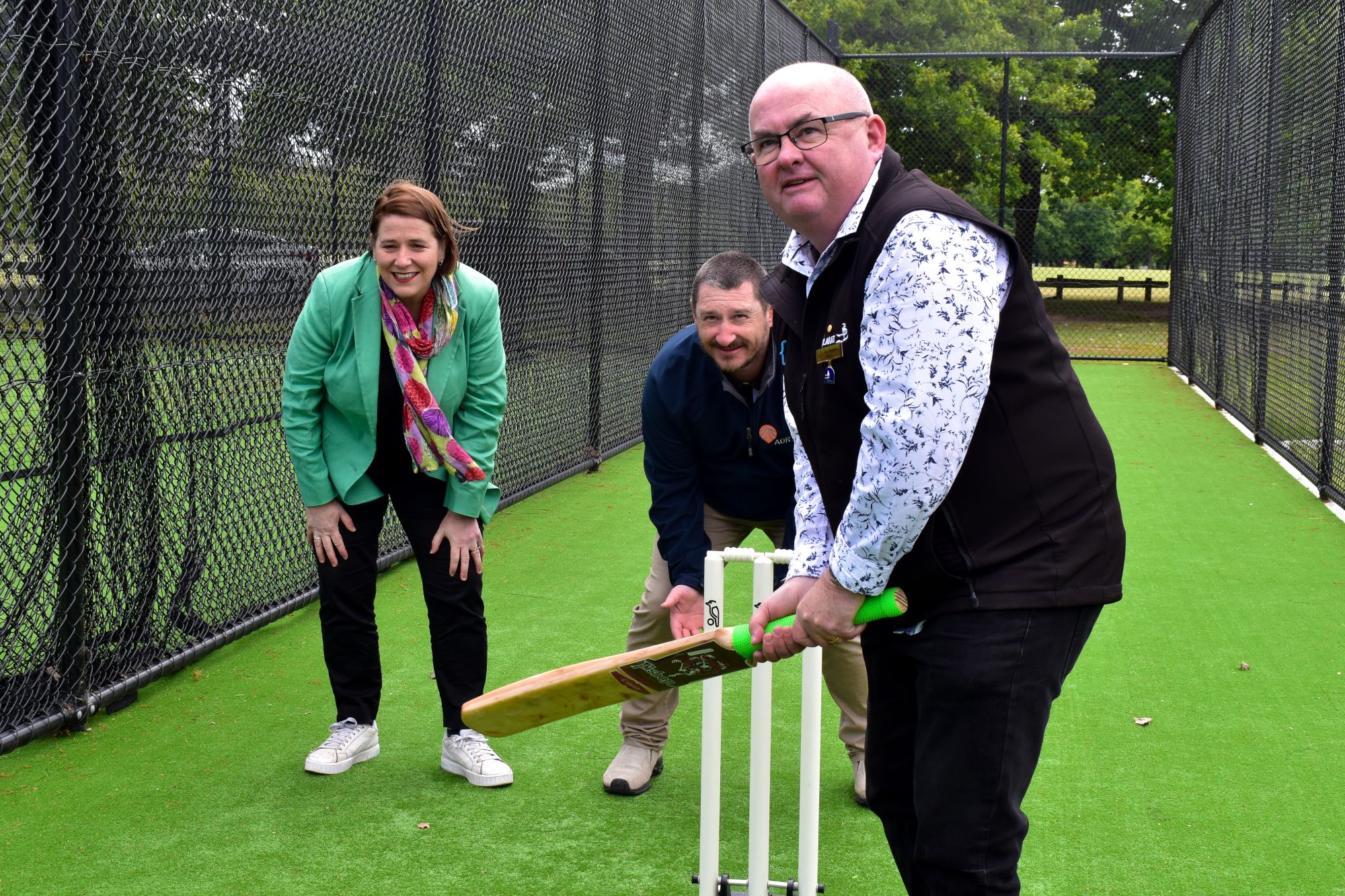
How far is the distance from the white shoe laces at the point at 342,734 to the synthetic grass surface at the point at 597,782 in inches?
3.7

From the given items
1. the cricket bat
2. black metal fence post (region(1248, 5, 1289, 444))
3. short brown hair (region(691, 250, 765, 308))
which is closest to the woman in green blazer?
short brown hair (region(691, 250, 765, 308))

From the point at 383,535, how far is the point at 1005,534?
15.2 ft

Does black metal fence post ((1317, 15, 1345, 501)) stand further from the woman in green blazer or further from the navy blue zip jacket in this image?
the woman in green blazer

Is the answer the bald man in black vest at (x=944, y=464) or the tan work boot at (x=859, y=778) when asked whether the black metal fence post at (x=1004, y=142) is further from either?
the bald man in black vest at (x=944, y=464)

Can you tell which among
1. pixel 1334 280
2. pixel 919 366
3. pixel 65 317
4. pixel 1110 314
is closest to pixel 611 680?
pixel 919 366

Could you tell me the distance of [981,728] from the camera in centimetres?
203

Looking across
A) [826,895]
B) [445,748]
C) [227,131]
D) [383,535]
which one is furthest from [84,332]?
[826,895]

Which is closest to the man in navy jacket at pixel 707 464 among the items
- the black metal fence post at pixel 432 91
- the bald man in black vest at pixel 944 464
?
the bald man in black vest at pixel 944 464

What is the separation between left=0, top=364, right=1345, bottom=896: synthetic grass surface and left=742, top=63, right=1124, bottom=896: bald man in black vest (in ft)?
1.14

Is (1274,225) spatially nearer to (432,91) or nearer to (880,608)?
(432,91)

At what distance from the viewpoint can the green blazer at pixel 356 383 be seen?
3551mm

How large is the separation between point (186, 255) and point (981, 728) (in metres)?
3.41

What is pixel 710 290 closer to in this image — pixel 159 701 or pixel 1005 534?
pixel 1005 534

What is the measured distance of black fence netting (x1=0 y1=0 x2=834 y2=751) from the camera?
385 centimetres
